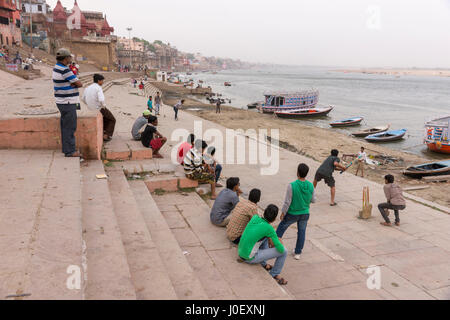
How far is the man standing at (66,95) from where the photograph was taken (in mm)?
4609

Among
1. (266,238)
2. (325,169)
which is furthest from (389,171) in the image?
(266,238)

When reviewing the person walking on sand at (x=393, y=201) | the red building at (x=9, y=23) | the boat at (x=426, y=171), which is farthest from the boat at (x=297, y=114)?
the red building at (x=9, y=23)

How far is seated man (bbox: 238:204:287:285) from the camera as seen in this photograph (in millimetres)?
3664

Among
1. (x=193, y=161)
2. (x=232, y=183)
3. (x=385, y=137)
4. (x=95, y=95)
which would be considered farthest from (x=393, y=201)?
(x=385, y=137)

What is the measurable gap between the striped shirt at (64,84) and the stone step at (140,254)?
5.10ft

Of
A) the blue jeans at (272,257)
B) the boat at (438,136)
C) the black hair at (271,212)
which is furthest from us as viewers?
the boat at (438,136)

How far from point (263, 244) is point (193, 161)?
265 centimetres

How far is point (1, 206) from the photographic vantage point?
3.22 m

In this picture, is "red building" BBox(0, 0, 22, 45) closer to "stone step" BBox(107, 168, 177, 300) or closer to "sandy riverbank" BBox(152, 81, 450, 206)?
"sandy riverbank" BBox(152, 81, 450, 206)

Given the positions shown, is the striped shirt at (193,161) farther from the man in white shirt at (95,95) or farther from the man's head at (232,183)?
the man in white shirt at (95,95)

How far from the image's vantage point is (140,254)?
3355 millimetres

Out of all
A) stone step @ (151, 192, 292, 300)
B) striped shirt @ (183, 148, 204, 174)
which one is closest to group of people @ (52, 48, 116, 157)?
stone step @ (151, 192, 292, 300)

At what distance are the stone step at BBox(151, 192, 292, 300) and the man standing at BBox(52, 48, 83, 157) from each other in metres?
1.80
